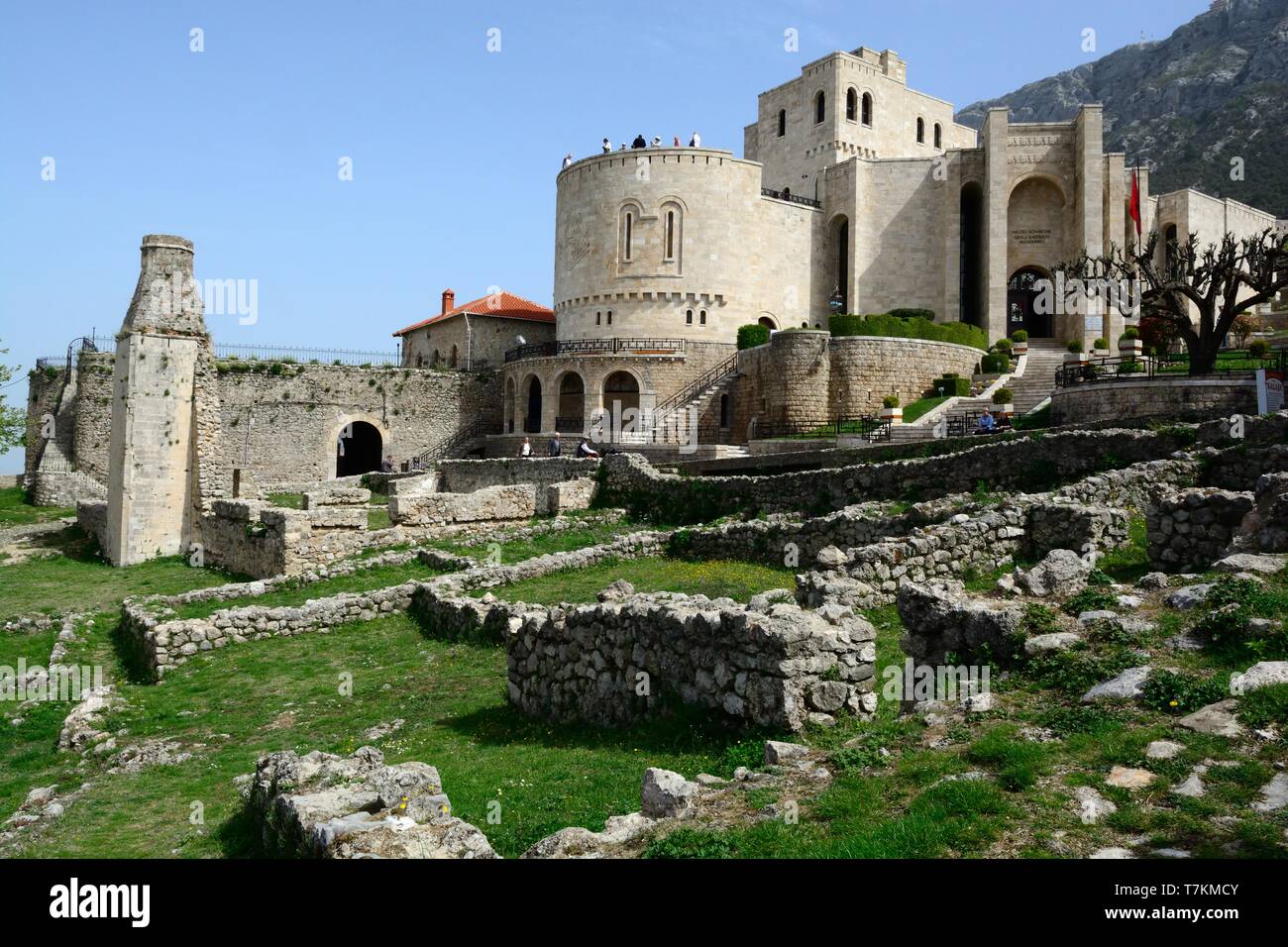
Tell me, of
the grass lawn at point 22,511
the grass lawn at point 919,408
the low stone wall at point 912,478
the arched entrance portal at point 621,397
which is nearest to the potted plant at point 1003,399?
the grass lawn at point 919,408

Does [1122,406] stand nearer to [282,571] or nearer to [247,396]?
[282,571]

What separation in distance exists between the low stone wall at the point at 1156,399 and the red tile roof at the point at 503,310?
117 feet

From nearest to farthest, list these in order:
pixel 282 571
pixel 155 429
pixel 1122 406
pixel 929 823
→ pixel 929 823, pixel 282 571, pixel 1122 406, pixel 155 429

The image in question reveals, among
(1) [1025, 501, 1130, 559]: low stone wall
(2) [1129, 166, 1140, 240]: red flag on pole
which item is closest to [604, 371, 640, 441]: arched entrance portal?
(2) [1129, 166, 1140, 240]: red flag on pole

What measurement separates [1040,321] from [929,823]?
47.5 meters

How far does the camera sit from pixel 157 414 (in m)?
24.2

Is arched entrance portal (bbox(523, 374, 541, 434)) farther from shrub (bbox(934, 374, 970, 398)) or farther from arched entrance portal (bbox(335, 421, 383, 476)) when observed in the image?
shrub (bbox(934, 374, 970, 398))

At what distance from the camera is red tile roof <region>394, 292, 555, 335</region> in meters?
53.4

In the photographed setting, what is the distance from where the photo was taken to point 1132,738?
544 centimetres

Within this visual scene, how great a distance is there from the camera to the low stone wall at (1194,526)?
33.8ft

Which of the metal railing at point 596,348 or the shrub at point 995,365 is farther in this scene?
the metal railing at point 596,348

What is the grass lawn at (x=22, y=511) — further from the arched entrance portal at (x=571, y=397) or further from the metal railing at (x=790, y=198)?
the metal railing at (x=790, y=198)

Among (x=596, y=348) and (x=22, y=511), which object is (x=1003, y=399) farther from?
(x=22, y=511)
